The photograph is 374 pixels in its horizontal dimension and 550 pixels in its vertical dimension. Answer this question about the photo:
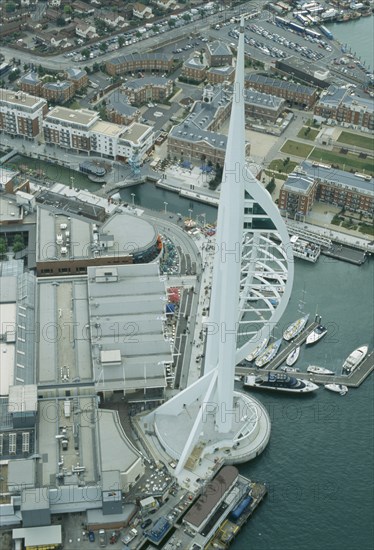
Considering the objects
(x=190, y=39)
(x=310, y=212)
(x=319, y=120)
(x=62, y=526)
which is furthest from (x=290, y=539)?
(x=190, y=39)

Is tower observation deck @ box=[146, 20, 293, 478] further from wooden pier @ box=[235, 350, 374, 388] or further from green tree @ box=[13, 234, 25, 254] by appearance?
green tree @ box=[13, 234, 25, 254]

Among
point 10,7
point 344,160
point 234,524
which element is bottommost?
point 234,524

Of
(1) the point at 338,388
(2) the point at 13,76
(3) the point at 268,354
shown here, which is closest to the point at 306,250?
(3) the point at 268,354

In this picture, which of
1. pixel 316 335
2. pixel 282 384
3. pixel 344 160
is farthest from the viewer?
pixel 344 160

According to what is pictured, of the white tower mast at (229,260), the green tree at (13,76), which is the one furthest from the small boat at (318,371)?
the green tree at (13,76)

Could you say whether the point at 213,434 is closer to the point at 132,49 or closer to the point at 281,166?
the point at 281,166

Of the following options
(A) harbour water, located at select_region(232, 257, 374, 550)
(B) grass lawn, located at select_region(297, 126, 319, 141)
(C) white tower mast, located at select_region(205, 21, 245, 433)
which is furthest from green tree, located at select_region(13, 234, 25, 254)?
(B) grass lawn, located at select_region(297, 126, 319, 141)
